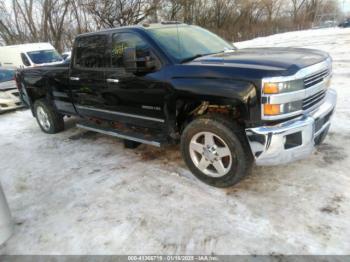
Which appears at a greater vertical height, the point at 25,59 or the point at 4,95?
the point at 25,59

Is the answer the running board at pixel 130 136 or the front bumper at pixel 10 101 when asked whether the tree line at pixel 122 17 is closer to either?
the front bumper at pixel 10 101

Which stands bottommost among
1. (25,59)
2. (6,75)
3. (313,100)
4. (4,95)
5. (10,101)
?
(10,101)

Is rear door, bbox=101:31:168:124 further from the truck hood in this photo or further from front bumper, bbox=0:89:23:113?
front bumper, bbox=0:89:23:113

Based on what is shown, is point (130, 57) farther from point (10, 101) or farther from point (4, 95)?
point (4, 95)

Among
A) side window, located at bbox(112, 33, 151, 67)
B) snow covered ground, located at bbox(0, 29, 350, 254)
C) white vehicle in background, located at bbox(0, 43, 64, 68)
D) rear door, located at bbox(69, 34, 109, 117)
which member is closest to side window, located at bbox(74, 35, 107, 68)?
rear door, located at bbox(69, 34, 109, 117)

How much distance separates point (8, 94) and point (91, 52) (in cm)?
585

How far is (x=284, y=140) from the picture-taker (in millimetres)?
2891

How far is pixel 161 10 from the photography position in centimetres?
2741

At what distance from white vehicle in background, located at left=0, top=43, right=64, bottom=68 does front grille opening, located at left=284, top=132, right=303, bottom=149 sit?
11291mm

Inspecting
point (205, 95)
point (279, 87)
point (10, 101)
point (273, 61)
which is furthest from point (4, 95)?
point (279, 87)

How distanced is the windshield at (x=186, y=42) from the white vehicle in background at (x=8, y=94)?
21.7ft

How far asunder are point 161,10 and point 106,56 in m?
25.2

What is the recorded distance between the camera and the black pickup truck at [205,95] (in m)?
2.89

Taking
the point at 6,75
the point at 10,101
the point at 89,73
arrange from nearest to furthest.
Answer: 1. the point at 89,73
2. the point at 10,101
3. the point at 6,75
